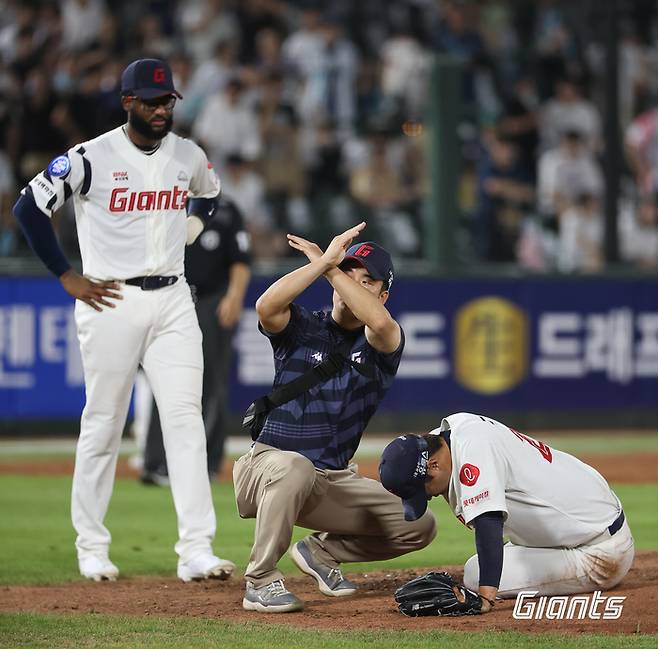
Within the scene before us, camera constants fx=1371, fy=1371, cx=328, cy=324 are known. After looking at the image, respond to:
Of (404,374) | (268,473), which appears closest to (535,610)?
(268,473)

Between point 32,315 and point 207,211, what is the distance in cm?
611

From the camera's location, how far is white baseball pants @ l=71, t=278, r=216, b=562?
22.7 feet

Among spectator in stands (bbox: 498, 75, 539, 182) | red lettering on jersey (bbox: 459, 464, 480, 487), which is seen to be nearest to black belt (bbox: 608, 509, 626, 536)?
red lettering on jersey (bbox: 459, 464, 480, 487)

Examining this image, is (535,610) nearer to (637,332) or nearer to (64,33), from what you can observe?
(637,332)

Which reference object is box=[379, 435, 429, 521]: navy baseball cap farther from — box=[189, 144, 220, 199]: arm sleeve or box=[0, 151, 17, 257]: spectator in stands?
box=[0, 151, 17, 257]: spectator in stands

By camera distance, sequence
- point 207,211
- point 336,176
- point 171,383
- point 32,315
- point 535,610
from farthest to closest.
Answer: point 336,176 → point 32,315 → point 207,211 → point 171,383 → point 535,610

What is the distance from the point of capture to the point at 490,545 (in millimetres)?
5520

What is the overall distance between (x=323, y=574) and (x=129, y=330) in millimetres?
1579

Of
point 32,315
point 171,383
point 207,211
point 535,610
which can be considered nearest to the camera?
point 535,610

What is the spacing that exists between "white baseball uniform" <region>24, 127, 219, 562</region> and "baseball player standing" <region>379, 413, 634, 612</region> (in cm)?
151

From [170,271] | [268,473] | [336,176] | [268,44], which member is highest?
[268,44]

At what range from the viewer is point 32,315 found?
13.2 metres

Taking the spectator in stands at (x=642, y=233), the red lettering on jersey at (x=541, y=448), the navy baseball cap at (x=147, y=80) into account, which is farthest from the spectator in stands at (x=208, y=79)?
the red lettering on jersey at (x=541, y=448)

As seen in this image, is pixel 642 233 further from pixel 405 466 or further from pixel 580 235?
pixel 405 466
